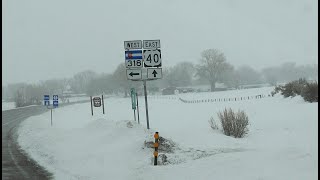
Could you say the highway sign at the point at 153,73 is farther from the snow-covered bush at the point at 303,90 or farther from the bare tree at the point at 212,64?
the bare tree at the point at 212,64

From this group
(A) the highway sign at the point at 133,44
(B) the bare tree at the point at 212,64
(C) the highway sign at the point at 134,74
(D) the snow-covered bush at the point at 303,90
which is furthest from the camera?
(B) the bare tree at the point at 212,64

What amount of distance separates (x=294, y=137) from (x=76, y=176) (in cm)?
903

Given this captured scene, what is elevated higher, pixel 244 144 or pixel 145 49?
pixel 145 49

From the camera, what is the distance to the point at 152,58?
15.0m

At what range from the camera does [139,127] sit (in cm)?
1683

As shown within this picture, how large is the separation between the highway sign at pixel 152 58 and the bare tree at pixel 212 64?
120 m

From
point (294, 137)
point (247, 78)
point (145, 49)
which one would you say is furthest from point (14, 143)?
point (247, 78)

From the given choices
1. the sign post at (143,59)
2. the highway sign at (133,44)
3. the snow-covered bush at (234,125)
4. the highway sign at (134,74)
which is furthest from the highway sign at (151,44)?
the snow-covered bush at (234,125)

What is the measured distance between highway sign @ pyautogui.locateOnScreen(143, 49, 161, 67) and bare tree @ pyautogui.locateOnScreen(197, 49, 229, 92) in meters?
120

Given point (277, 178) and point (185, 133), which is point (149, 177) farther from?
point (185, 133)

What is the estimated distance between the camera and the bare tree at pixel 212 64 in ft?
438

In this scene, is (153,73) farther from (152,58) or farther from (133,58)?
(133,58)

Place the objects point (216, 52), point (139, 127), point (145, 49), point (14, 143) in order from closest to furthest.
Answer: point (145, 49) < point (139, 127) < point (14, 143) < point (216, 52)

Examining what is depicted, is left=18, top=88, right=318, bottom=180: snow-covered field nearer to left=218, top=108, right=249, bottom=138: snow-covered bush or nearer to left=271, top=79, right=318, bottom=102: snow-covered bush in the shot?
left=218, top=108, right=249, bottom=138: snow-covered bush
